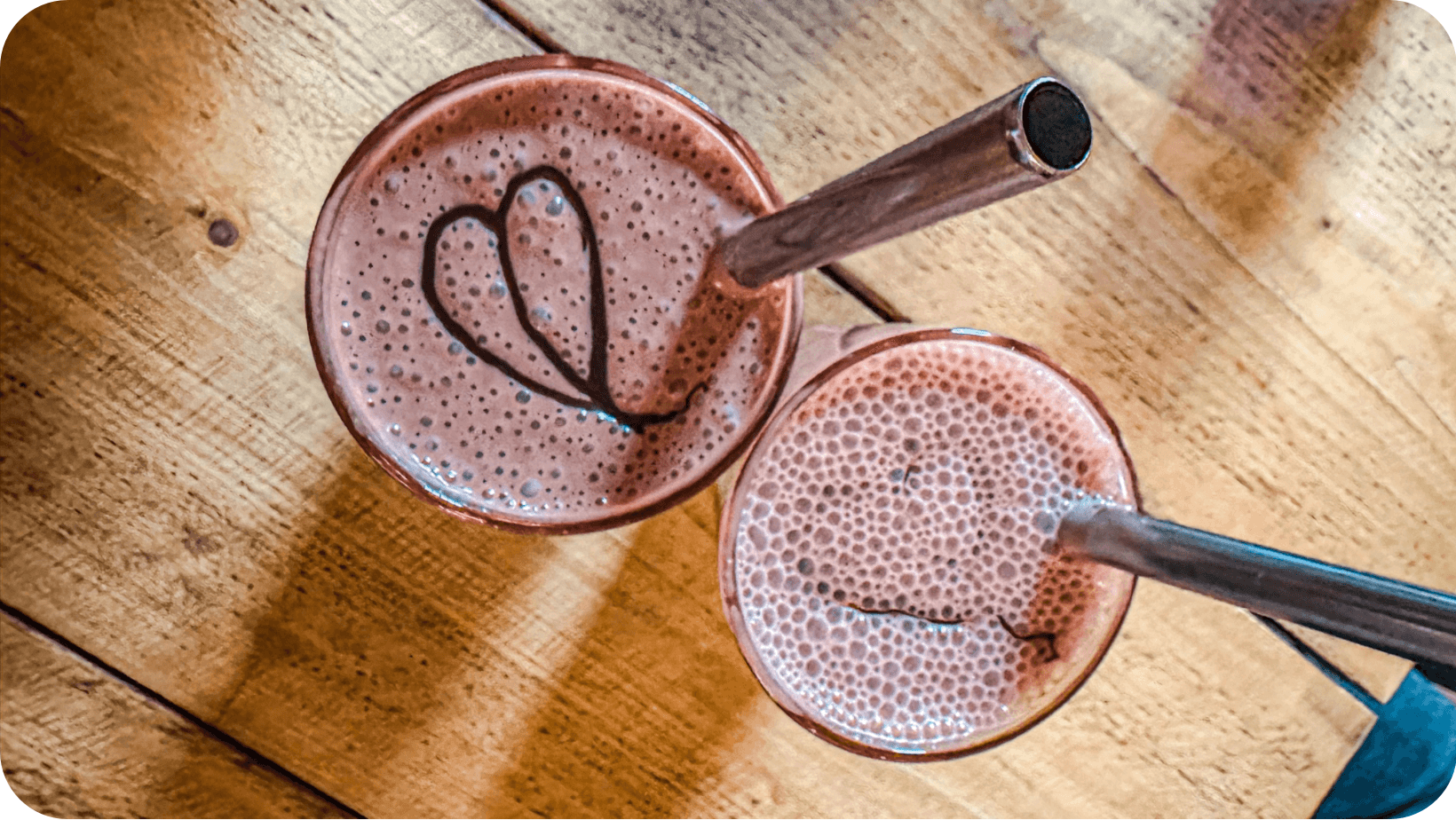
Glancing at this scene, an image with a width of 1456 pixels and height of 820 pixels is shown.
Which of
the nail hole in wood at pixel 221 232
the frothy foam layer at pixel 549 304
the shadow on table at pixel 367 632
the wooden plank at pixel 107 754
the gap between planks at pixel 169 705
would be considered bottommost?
the wooden plank at pixel 107 754

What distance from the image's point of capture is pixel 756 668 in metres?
0.64

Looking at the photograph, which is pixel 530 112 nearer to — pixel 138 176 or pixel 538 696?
pixel 138 176

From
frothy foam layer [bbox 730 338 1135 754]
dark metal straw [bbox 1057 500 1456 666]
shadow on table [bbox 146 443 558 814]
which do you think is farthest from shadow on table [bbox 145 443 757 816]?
dark metal straw [bbox 1057 500 1456 666]

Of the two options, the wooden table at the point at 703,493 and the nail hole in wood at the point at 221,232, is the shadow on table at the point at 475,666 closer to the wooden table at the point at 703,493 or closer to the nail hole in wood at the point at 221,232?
the wooden table at the point at 703,493

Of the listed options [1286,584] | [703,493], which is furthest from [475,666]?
[1286,584]

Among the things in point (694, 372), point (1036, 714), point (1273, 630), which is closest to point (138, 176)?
point (694, 372)

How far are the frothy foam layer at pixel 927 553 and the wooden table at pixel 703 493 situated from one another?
14cm

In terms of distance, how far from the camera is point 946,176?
Result: 0.35 m

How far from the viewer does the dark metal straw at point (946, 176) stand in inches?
12.1

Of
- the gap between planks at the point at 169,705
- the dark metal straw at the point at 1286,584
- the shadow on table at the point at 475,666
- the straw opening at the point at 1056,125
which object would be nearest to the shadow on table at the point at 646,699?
the shadow on table at the point at 475,666

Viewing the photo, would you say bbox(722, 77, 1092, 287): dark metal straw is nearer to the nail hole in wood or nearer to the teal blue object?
the nail hole in wood

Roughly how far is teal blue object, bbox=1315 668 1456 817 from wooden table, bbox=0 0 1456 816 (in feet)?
0.07

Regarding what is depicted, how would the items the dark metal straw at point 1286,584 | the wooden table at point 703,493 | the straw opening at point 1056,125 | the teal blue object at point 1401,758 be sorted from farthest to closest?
the teal blue object at point 1401,758, the wooden table at point 703,493, the dark metal straw at point 1286,584, the straw opening at point 1056,125

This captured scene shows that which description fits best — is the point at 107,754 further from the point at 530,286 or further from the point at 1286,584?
the point at 1286,584
